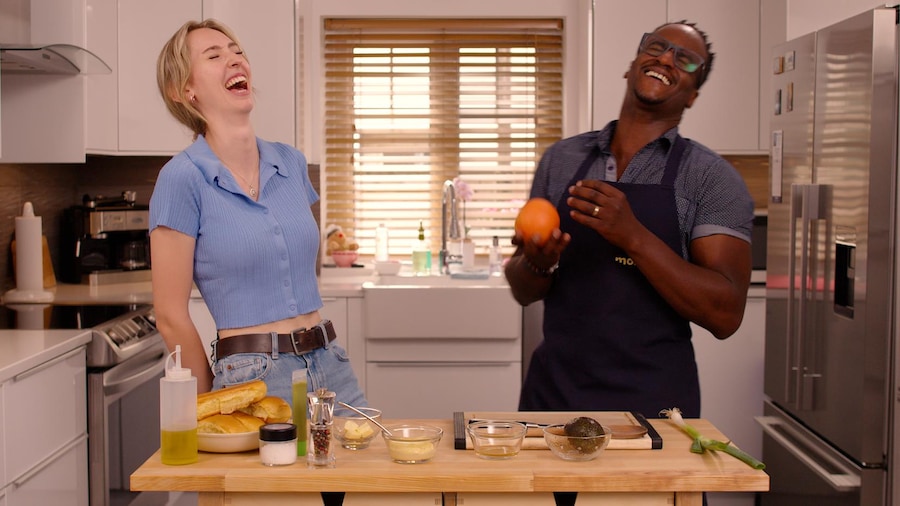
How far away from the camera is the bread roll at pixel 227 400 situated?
1674mm

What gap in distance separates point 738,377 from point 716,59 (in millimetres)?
1337

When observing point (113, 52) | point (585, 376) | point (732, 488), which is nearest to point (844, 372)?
point (585, 376)

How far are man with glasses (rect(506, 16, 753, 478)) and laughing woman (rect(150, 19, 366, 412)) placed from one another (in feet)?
1.50

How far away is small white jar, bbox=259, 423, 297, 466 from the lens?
1570mm

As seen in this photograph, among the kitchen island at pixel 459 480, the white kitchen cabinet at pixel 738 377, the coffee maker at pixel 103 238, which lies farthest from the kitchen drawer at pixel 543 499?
the coffee maker at pixel 103 238

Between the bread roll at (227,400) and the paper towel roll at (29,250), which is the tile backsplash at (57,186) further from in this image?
the bread roll at (227,400)

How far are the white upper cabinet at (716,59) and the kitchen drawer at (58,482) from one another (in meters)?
2.46

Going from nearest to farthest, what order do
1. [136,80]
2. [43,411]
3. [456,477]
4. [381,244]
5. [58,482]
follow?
[456,477] → [43,411] → [58,482] → [136,80] → [381,244]

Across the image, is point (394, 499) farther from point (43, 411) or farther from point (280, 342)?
point (43, 411)

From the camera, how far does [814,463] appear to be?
3100 mm

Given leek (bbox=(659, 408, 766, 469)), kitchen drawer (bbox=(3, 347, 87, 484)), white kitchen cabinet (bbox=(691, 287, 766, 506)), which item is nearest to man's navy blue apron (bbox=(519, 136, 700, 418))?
leek (bbox=(659, 408, 766, 469))

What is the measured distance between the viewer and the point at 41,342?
2832 mm

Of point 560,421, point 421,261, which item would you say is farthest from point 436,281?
point 560,421

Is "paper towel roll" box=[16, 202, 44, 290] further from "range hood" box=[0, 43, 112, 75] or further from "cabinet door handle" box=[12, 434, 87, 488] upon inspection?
"cabinet door handle" box=[12, 434, 87, 488]
